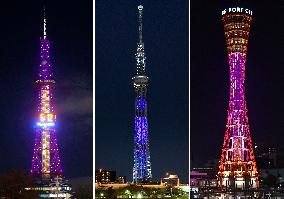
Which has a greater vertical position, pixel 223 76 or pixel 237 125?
pixel 223 76

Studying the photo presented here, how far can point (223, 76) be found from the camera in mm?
8953

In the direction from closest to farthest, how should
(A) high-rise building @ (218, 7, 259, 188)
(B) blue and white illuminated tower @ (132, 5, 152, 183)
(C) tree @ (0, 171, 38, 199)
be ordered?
1. (C) tree @ (0, 171, 38, 199)
2. (B) blue and white illuminated tower @ (132, 5, 152, 183)
3. (A) high-rise building @ (218, 7, 259, 188)

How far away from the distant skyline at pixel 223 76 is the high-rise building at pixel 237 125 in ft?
0.32

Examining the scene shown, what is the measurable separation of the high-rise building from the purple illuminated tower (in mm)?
2432

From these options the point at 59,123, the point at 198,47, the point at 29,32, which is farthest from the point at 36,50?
the point at 198,47

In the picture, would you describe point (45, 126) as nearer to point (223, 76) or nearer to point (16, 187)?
point (16, 187)

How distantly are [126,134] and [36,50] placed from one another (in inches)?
69.4

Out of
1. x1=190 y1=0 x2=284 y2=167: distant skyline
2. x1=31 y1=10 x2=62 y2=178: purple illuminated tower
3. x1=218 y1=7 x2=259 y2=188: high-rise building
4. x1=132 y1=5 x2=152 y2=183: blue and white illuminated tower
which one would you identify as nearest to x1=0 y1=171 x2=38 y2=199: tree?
x1=31 y1=10 x2=62 y2=178: purple illuminated tower

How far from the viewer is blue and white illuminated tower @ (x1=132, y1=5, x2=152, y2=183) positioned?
8.46 meters

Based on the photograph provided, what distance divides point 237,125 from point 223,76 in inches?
29.7

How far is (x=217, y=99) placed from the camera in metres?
8.88

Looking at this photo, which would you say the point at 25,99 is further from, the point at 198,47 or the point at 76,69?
the point at 198,47

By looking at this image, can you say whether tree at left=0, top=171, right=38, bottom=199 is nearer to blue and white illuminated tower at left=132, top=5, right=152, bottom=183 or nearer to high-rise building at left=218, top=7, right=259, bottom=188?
blue and white illuminated tower at left=132, top=5, right=152, bottom=183

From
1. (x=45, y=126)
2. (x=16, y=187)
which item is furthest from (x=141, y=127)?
(x=16, y=187)
